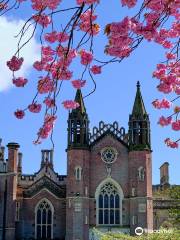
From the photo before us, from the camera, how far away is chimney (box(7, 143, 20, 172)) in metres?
45.2

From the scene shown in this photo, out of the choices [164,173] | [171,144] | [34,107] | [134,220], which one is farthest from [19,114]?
[164,173]

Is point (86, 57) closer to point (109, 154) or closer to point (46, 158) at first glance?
point (109, 154)

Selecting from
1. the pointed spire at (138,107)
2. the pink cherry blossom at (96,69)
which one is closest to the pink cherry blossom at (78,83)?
the pink cherry blossom at (96,69)

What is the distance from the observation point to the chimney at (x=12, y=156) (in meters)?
45.2

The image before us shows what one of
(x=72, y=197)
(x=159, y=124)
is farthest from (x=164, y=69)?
(x=72, y=197)

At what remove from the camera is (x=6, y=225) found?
43781 millimetres

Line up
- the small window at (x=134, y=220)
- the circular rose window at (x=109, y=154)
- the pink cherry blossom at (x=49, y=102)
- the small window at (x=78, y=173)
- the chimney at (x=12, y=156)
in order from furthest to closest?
the chimney at (x=12, y=156) < the circular rose window at (x=109, y=154) < the small window at (x=78, y=173) < the small window at (x=134, y=220) < the pink cherry blossom at (x=49, y=102)

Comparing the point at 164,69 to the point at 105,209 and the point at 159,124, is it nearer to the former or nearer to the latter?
the point at 159,124

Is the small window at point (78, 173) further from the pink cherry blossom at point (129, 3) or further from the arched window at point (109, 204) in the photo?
the pink cherry blossom at point (129, 3)

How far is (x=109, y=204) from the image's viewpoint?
43.9 m

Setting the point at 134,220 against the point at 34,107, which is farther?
the point at 134,220

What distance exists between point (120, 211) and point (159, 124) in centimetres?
3529

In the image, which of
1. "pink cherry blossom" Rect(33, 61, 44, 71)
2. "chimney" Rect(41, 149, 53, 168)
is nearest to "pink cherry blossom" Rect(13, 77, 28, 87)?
"pink cherry blossom" Rect(33, 61, 44, 71)

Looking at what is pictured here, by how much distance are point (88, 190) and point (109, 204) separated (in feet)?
6.42
